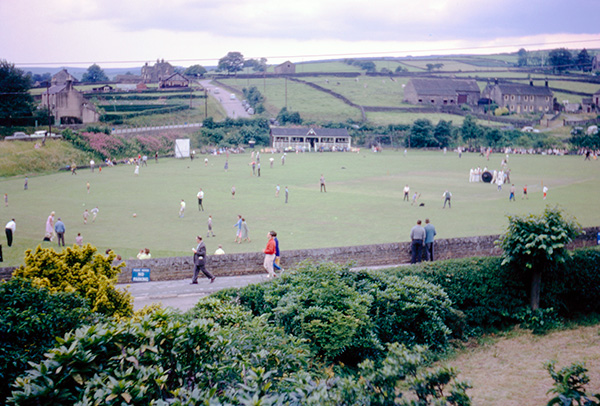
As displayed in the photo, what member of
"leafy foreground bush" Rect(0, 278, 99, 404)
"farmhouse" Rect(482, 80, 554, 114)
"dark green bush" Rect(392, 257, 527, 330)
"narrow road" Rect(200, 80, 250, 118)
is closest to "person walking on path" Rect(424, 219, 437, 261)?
"dark green bush" Rect(392, 257, 527, 330)

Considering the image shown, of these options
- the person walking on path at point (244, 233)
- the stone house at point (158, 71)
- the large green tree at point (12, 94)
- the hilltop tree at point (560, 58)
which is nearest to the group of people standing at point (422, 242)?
the person walking on path at point (244, 233)

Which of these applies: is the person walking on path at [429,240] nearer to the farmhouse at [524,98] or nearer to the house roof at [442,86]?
the house roof at [442,86]

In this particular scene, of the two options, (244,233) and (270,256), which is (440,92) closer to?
(244,233)

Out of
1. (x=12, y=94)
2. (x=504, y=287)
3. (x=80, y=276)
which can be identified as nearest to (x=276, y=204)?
(x=504, y=287)

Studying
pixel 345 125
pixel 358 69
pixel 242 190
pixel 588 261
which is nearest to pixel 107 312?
pixel 588 261

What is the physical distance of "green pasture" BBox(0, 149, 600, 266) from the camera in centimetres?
2517

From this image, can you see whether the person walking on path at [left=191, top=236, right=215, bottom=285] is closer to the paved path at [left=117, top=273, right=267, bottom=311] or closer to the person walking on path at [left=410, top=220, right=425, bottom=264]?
the paved path at [left=117, top=273, right=267, bottom=311]

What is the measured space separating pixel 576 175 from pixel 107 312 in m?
50.3

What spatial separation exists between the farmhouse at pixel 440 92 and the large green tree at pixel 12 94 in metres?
82.2

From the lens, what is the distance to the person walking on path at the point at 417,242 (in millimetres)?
17797

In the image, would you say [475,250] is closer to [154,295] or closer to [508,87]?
[154,295]

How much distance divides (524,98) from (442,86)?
18.4 m

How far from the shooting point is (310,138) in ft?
288

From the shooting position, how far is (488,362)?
11602 millimetres
